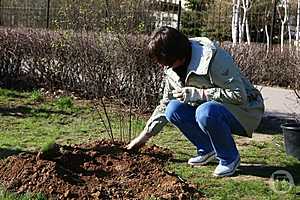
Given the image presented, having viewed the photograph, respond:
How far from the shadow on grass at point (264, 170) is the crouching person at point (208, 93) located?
0.22 meters

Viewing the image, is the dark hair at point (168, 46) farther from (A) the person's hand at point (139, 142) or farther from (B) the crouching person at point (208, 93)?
(A) the person's hand at point (139, 142)

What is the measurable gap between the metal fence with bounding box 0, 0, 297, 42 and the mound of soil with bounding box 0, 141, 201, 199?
2.76 m

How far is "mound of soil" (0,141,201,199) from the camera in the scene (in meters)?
4.45

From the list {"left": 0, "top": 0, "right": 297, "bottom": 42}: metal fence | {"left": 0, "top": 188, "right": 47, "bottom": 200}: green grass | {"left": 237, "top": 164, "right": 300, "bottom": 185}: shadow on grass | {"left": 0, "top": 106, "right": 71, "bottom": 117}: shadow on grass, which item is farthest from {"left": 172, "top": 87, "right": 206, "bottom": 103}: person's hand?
{"left": 0, "top": 106, "right": 71, "bottom": 117}: shadow on grass

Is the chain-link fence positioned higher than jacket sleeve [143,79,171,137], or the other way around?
the chain-link fence

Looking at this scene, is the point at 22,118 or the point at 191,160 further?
the point at 22,118

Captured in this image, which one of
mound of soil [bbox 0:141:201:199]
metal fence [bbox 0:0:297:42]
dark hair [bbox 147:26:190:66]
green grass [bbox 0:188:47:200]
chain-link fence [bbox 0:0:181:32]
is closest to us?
green grass [bbox 0:188:47:200]

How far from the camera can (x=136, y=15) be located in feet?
29.3

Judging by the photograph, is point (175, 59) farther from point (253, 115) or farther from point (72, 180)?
point (72, 180)

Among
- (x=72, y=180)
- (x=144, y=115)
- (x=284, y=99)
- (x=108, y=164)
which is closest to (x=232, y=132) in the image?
(x=108, y=164)

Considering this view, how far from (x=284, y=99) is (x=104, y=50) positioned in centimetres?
544

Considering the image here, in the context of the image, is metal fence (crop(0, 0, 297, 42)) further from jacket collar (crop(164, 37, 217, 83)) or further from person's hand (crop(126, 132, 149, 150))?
jacket collar (crop(164, 37, 217, 83))

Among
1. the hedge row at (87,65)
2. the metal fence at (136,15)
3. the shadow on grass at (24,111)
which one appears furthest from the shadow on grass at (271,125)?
the shadow on grass at (24,111)

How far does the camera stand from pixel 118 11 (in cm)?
860
